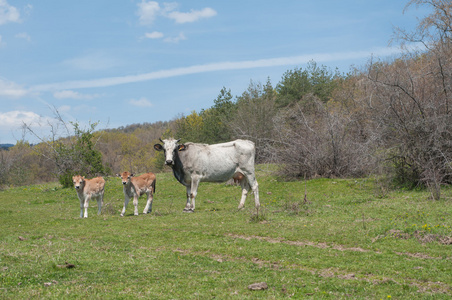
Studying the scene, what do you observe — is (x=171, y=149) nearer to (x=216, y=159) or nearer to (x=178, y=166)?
(x=178, y=166)

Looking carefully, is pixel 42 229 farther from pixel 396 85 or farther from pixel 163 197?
pixel 396 85

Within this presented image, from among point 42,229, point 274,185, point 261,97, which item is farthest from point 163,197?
point 261,97

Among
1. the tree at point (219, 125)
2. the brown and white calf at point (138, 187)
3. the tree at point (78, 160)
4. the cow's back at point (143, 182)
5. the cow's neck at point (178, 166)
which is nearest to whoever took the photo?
the brown and white calf at point (138, 187)

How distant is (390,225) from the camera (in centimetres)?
1173

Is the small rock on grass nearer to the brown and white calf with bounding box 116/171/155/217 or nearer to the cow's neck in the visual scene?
the brown and white calf with bounding box 116/171/155/217

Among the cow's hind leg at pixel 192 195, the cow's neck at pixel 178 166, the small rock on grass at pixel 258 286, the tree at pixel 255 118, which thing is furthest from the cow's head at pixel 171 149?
the tree at pixel 255 118

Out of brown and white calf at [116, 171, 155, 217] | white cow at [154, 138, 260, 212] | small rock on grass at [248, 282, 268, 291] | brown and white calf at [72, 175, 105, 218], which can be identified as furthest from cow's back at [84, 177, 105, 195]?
small rock on grass at [248, 282, 268, 291]

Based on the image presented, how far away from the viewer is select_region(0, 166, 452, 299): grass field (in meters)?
7.13

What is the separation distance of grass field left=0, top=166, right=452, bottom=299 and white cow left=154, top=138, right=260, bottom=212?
1.39m

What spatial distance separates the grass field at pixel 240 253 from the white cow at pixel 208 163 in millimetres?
1393

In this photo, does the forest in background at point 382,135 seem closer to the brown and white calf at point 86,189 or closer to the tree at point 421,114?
the tree at point 421,114

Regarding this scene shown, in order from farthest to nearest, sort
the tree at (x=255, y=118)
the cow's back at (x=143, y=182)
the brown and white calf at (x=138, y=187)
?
the tree at (x=255, y=118) → the cow's back at (x=143, y=182) → the brown and white calf at (x=138, y=187)

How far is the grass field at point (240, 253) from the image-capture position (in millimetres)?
7133

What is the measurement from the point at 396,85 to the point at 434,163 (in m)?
3.73
